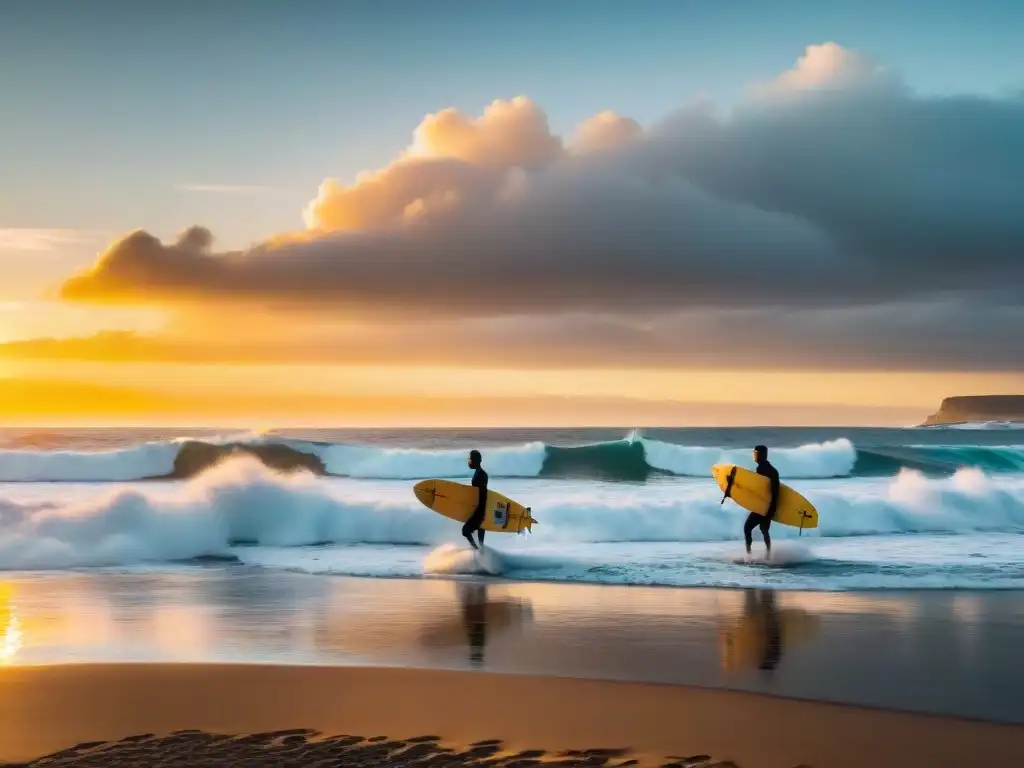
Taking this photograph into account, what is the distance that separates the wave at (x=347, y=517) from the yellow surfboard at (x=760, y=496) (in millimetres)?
2812

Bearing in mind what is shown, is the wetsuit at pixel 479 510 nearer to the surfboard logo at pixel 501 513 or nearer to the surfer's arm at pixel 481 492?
the surfer's arm at pixel 481 492

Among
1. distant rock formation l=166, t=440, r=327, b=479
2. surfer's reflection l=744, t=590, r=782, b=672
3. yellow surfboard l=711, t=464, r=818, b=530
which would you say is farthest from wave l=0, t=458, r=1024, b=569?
distant rock formation l=166, t=440, r=327, b=479

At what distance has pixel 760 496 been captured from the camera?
53.6 feet

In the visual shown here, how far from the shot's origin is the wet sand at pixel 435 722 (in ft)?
19.6

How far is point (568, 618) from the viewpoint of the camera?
10.6 m

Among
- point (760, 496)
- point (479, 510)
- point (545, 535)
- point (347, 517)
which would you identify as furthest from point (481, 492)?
point (347, 517)

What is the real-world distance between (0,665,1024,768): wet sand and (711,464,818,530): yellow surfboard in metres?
9.08

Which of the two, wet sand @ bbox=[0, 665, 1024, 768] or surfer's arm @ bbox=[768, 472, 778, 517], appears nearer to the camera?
wet sand @ bbox=[0, 665, 1024, 768]

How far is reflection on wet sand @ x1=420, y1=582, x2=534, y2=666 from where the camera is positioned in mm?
9344

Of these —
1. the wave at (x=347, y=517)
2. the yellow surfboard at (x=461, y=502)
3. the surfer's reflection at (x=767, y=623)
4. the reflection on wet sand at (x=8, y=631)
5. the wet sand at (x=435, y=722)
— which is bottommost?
the surfer's reflection at (x=767, y=623)

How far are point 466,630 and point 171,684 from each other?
10.1 ft

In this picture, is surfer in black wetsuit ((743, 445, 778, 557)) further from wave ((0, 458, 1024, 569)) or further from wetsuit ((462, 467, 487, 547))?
wetsuit ((462, 467, 487, 547))

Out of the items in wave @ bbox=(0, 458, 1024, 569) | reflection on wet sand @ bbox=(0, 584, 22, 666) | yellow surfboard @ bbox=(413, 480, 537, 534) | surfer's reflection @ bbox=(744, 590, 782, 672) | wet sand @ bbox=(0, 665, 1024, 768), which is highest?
yellow surfboard @ bbox=(413, 480, 537, 534)

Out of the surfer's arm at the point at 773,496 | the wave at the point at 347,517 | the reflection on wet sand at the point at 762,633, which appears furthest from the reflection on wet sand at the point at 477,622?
the wave at the point at 347,517
